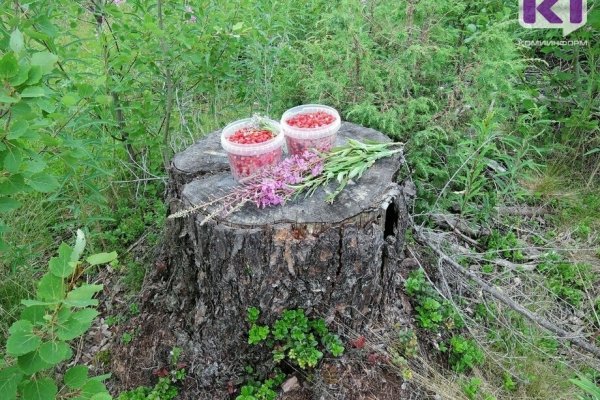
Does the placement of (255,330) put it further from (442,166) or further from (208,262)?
(442,166)

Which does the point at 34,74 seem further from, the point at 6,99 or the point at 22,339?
the point at 22,339

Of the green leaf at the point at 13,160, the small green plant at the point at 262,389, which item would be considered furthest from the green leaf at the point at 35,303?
the small green plant at the point at 262,389

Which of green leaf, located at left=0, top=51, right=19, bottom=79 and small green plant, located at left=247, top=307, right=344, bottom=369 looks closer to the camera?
green leaf, located at left=0, top=51, right=19, bottom=79

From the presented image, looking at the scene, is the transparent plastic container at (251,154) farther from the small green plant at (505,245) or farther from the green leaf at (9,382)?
the small green plant at (505,245)

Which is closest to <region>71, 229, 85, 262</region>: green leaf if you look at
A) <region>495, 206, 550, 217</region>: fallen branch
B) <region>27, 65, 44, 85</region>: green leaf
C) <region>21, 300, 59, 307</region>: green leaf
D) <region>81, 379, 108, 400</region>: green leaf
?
<region>21, 300, 59, 307</region>: green leaf

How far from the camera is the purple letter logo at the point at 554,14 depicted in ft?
12.3

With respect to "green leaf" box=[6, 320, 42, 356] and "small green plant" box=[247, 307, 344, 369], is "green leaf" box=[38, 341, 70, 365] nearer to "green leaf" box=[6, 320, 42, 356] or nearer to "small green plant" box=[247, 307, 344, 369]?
"green leaf" box=[6, 320, 42, 356]

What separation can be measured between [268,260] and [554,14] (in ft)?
10.2

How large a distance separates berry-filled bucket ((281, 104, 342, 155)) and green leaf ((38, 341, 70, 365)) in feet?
4.63

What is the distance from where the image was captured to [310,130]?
2396mm

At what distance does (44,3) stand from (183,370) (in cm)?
194

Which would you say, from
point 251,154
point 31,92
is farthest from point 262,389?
point 31,92

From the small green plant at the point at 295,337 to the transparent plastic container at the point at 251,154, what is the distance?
2.04ft

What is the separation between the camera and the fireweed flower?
7.34 ft
